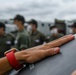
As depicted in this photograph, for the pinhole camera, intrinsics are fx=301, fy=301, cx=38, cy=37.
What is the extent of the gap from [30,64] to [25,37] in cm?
445

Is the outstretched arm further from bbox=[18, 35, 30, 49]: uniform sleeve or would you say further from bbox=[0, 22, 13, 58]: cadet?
bbox=[0, 22, 13, 58]: cadet

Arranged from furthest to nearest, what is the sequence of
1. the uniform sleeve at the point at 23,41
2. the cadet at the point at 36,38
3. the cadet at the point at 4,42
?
the cadet at the point at 36,38, the cadet at the point at 4,42, the uniform sleeve at the point at 23,41

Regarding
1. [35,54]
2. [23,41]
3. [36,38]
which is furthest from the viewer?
[36,38]

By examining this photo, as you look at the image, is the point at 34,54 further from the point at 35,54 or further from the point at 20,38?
the point at 20,38

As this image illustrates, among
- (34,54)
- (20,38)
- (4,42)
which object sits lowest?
(4,42)

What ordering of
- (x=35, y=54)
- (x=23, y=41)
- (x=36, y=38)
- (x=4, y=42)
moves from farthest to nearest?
(x=36, y=38) → (x=4, y=42) → (x=23, y=41) → (x=35, y=54)

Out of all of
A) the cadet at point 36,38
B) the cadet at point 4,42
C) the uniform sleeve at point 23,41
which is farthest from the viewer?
the cadet at point 36,38

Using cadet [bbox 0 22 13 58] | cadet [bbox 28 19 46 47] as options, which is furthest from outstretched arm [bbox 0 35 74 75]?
cadet [bbox 28 19 46 47]

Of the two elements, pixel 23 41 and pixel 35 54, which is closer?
pixel 35 54

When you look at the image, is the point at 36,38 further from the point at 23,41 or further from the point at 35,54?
the point at 35,54

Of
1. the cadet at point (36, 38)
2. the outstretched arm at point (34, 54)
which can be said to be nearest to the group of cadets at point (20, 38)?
the cadet at point (36, 38)

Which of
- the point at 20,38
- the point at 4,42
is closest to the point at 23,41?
the point at 20,38

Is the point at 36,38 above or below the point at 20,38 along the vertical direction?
below

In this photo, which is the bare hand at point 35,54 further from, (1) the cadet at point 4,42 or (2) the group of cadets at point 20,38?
(1) the cadet at point 4,42
